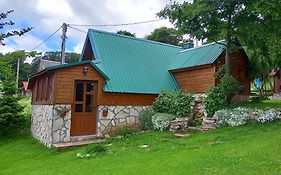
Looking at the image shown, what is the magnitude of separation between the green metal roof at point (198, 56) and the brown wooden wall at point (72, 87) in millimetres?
3664

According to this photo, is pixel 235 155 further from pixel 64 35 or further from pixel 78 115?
pixel 64 35

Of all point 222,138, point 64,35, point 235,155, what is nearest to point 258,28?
point 222,138

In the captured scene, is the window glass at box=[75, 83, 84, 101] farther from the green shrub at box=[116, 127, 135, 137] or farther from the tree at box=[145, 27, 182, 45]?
the tree at box=[145, 27, 182, 45]

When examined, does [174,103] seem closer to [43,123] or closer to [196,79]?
[196,79]

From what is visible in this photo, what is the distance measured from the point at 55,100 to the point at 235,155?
8.07 meters

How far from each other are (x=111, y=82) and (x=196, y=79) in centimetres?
487

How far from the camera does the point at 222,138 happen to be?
412 inches

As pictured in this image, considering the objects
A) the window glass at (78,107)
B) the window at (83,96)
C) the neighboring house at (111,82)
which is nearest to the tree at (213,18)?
the neighboring house at (111,82)

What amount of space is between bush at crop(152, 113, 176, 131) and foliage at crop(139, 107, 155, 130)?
522 millimetres

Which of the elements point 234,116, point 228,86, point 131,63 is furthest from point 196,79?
point 234,116

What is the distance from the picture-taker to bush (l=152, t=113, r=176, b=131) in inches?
542

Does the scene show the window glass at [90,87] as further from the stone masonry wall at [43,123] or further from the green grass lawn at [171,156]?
the green grass lawn at [171,156]

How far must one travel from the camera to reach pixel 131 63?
16.8 meters

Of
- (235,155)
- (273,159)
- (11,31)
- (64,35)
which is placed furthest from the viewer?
(64,35)
